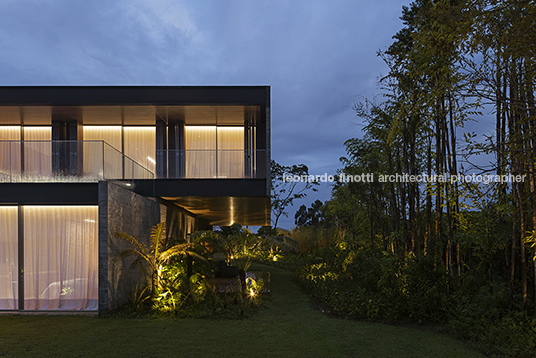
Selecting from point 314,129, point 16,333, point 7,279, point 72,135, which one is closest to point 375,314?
point 16,333

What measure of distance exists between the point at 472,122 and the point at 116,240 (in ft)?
26.7

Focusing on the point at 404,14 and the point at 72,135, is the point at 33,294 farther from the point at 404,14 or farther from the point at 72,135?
the point at 404,14

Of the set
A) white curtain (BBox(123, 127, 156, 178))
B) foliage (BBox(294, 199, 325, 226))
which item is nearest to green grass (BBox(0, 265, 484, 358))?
white curtain (BBox(123, 127, 156, 178))

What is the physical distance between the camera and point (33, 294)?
8484 millimetres

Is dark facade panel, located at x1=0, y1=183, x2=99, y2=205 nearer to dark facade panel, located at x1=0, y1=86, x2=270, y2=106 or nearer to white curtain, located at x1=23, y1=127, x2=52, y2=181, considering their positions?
white curtain, located at x1=23, y1=127, x2=52, y2=181

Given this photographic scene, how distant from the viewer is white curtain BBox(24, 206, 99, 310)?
8.47 metres

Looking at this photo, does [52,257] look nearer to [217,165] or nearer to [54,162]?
[54,162]

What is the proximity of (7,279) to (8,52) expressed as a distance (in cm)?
13876

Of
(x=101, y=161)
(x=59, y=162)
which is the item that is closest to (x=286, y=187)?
(x=101, y=161)

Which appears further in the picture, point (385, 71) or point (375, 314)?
point (385, 71)

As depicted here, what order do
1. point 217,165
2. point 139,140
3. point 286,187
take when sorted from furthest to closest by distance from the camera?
1. point 286,187
2. point 139,140
3. point 217,165

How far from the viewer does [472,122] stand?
23.9 ft

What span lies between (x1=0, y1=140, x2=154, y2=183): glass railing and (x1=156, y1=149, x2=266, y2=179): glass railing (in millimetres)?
2900

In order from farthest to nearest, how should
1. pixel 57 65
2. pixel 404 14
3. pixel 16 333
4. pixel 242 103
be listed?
1. pixel 57 65
2. pixel 242 103
3. pixel 404 14
4. pixel 16 333
